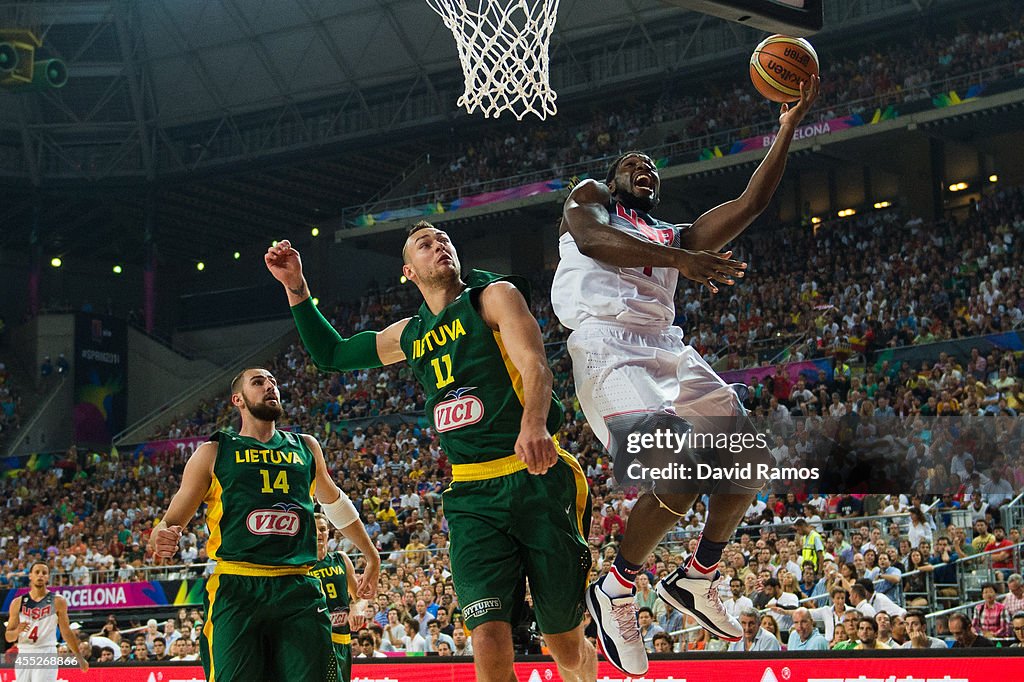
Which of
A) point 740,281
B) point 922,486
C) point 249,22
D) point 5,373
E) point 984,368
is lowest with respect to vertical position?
point 922,486

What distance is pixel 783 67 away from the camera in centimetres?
514

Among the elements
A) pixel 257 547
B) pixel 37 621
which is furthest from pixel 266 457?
pixel 37 621

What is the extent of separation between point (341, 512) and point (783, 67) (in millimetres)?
3480

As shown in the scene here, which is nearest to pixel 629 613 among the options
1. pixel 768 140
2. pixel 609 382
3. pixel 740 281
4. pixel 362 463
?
pixel 609 382

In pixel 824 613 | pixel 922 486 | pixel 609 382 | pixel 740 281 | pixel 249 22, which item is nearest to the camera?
pixel 609 382

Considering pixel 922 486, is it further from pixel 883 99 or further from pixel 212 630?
pixel 883 99

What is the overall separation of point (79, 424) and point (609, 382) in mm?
29204

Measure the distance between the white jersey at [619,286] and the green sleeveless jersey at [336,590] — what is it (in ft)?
10.7

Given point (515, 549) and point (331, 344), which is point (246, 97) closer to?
point (331, 344)

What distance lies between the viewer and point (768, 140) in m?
23.2

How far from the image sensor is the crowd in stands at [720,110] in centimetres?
2270

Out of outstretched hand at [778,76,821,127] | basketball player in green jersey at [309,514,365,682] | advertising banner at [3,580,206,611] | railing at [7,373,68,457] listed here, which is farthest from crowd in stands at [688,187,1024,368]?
railing at [7,373,68,457]

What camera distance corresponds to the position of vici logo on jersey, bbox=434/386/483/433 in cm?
473

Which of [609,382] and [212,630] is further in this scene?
[212,630]
